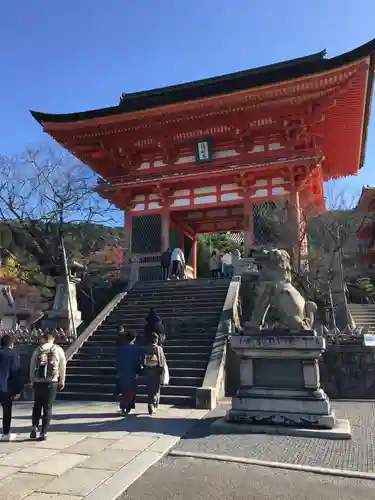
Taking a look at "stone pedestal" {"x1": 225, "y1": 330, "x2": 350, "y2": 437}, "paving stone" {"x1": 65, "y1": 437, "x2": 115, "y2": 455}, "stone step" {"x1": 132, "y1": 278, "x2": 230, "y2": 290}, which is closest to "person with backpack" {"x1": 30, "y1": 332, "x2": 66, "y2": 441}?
"paving stone" {"x1": 65, "y1": 437, "x2": 115, "y2": 455}

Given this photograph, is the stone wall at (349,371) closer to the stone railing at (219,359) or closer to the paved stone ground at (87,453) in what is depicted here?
the stone railing at (219,359)

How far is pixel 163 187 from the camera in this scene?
58.2 feet

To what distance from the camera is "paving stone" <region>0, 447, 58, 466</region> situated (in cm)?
450

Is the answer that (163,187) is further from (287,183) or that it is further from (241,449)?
(241,449)

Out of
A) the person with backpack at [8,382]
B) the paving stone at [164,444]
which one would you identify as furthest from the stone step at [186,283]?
the person with backpack at [8,382]

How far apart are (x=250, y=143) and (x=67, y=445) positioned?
1487cm

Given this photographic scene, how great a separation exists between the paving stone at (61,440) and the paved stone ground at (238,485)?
1.47 metres

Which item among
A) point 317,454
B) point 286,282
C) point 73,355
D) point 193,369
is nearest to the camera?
point 317,454

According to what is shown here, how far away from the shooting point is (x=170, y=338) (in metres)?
10.9

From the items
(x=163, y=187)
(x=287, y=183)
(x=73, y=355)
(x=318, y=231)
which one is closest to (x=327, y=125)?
(x=287, y=183)

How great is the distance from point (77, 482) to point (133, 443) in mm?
1415

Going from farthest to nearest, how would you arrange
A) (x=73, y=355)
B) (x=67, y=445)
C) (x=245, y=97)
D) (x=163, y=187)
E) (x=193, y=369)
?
1. (x=163, y=187)
2. (x=245, y=97)
3. (x=73, y=355)
4. (x=193, y=369)
5. (x=67, y=445)

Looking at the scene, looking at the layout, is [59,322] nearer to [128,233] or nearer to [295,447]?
[128,233]

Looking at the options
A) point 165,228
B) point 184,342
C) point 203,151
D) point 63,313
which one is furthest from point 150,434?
point 203,151
